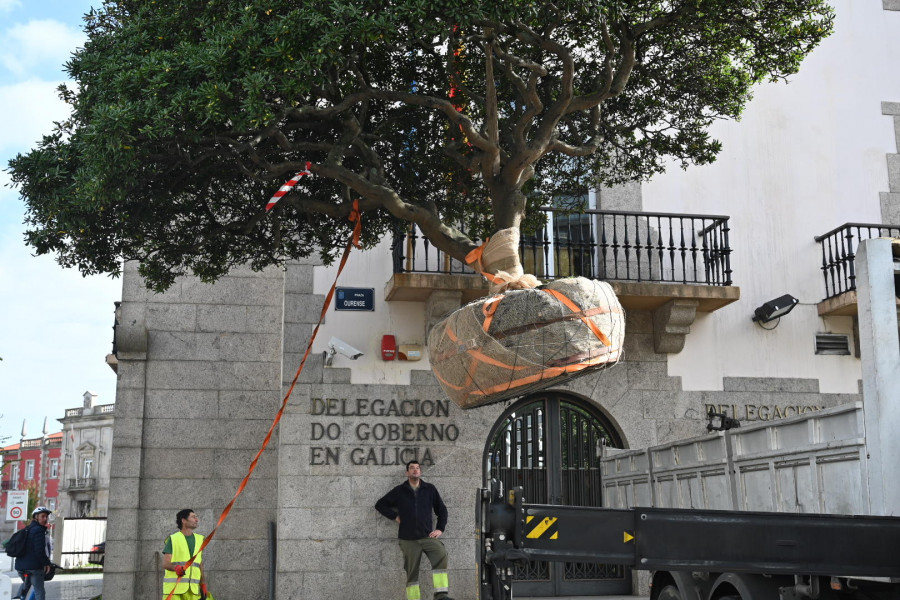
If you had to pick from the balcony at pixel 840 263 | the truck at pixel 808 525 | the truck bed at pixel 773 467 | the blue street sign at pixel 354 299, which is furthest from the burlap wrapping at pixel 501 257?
the balcony at pixel 840 263

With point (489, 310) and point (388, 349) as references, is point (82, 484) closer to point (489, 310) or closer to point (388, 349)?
point (388, 349)

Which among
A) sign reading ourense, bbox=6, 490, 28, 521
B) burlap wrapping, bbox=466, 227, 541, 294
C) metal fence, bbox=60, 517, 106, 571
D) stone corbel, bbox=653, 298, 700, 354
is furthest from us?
metal fence, bbox=60, 517, 106, 571

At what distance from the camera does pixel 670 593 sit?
732cm

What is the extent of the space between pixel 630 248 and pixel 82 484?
2895 inches

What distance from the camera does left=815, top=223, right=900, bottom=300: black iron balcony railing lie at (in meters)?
13.6

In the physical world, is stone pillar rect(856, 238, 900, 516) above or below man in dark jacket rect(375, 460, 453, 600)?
above

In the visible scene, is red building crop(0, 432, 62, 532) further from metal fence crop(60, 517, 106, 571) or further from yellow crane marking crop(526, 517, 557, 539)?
yellow crane marking crop(526, 517, 557, 539)

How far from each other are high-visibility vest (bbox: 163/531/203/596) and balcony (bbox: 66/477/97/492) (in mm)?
71764

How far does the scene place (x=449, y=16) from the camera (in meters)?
7.77

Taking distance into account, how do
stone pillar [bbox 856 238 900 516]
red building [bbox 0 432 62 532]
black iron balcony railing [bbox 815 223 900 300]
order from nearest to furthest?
stone pillar [bbox 856 238 900 516], black iron balcony railing [bbox 815 223 900 300], red building [bbox 0 432 62 532]

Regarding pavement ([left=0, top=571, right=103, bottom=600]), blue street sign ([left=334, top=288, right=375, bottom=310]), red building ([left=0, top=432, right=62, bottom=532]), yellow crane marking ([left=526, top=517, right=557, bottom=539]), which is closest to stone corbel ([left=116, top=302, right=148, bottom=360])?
blue street sign ([left=334, top=288, right=375, bottom=310])

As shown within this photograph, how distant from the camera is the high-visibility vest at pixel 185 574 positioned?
9438 mm

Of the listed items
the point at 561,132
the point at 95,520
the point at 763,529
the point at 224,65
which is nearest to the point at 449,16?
the point at 224,65

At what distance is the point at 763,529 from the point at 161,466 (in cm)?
965
